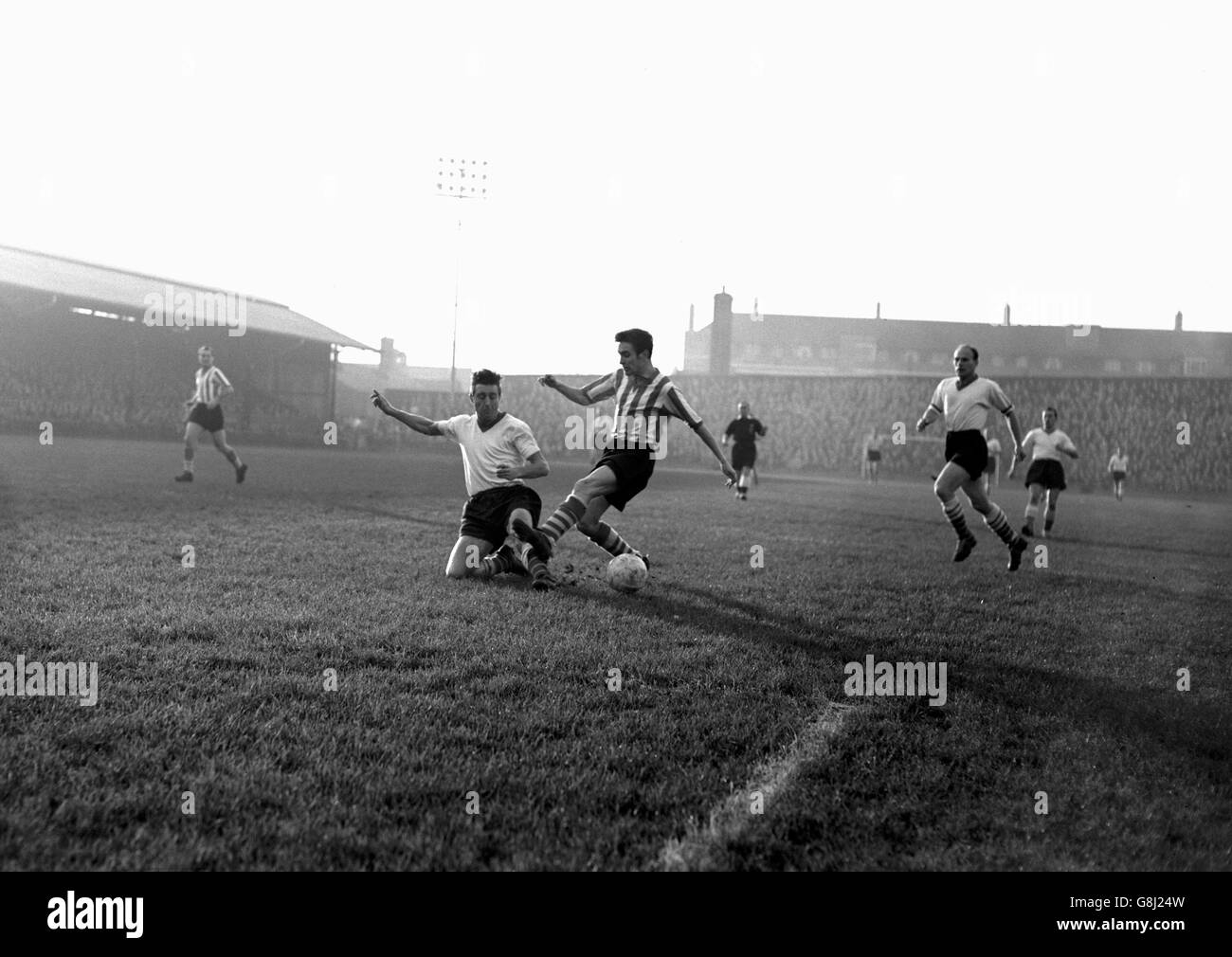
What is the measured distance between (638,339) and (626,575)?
1.78 meters

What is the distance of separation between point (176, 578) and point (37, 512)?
13.0 ft

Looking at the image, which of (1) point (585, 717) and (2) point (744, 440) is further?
(2) point (744, 440)

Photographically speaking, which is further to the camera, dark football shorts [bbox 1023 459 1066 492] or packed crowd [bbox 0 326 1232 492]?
packed crowd [bbox 0 326 1232 492]

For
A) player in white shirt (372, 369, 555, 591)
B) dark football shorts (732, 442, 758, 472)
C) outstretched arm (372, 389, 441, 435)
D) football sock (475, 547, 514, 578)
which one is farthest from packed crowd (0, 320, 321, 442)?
football sock (475, 547, 514, 578)

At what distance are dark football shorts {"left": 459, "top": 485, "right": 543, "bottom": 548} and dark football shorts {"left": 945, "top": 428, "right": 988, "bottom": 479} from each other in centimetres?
452

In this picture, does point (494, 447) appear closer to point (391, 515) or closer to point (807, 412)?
point (391, 515)

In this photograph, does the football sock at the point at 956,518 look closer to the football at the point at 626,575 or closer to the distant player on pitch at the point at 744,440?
the football at the point at 626,575

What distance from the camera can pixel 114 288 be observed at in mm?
34969

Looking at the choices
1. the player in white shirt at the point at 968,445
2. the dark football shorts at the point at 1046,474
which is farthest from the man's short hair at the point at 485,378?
the dark football shorts at the point at 1046,474

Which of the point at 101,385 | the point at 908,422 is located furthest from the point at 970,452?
the point at 101,385

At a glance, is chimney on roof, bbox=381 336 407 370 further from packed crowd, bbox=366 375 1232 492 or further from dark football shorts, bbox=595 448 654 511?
dark football shorts, bbox=595 448 654 511

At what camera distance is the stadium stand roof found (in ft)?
103
